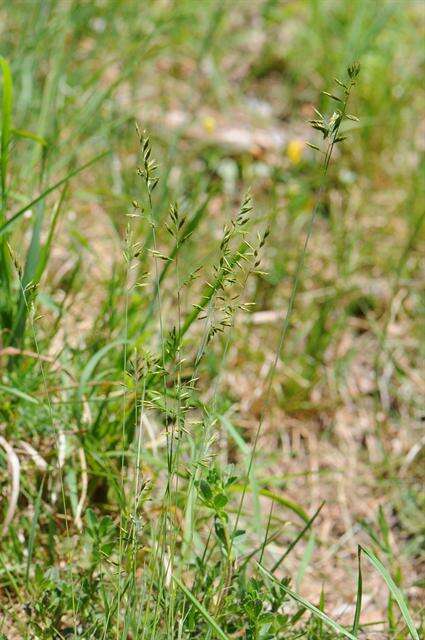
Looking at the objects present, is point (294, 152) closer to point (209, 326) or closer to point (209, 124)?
point (209, 124)

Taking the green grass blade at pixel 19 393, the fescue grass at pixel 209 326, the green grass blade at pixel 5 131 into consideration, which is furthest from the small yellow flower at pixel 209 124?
the green grass blade at pixel 19 393

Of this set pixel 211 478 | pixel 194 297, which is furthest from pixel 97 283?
pixel 211 478

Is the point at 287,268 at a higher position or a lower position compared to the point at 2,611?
higher

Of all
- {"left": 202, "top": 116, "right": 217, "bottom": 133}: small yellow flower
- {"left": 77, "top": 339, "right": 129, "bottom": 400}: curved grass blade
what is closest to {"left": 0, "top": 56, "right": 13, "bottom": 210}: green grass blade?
{"left": 77, "top": 339, "right": 129, "bottom": 400}: curved grass blade

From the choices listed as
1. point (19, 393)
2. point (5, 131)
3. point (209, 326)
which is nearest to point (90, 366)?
point (19, 393)

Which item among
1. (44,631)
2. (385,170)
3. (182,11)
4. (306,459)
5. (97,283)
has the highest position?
(182,11)

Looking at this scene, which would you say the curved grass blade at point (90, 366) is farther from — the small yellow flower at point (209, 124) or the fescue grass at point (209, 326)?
the small yellow flower at point (209, 124)

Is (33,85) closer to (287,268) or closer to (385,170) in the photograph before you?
(287,268)

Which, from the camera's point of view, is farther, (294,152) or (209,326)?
(294,152)

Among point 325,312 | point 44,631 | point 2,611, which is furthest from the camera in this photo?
point 325,312
